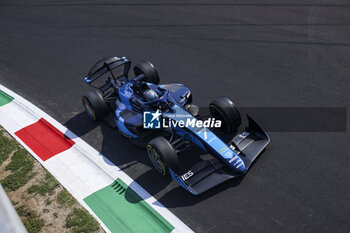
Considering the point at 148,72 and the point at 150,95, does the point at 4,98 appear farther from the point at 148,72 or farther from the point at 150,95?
the point at 150,95

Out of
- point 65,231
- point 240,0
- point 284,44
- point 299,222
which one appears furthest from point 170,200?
point 240,0

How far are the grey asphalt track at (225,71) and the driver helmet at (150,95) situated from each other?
1.19 m

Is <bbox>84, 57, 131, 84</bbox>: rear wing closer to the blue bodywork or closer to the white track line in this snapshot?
the blue bodywork

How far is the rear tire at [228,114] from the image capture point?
655 centimetres

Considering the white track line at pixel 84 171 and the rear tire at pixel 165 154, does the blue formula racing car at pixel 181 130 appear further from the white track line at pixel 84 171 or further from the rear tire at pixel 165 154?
the white track line at pixel 84 171

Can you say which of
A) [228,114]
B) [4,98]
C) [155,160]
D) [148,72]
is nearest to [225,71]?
[148,72]

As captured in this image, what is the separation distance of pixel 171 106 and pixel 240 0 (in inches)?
346

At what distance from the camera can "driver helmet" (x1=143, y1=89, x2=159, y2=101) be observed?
22.2 feet

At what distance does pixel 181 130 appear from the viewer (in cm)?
625

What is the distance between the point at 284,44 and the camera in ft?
33.2

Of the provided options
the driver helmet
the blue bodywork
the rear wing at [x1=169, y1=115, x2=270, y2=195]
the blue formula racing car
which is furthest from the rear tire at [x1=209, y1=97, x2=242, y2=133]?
the driver helmet

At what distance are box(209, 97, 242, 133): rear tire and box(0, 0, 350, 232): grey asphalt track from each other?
3.04ft

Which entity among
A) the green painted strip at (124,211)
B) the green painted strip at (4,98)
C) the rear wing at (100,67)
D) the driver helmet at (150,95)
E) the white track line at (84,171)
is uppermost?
the rear wing at (100,67)

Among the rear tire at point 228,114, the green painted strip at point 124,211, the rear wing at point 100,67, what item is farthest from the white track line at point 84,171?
the rear tire at point 228,114
